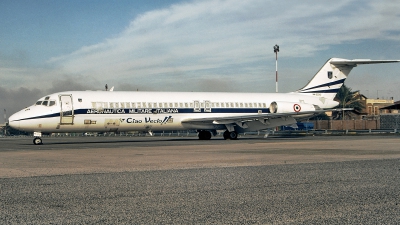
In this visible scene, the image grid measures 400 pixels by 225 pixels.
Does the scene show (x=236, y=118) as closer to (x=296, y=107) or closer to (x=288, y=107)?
(x=288, y=107)

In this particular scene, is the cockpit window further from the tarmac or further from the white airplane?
the tarmac

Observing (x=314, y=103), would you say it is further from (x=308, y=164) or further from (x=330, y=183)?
(x=330, y=183)

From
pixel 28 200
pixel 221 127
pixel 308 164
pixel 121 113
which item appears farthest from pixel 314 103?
pixel 28 200

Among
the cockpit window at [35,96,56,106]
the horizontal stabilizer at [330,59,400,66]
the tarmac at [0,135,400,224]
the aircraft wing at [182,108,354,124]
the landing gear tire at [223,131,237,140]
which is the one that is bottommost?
the tarmac at [0,135,400,224]

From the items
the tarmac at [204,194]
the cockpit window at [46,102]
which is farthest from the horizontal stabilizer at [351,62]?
the tarmac at [204,194]

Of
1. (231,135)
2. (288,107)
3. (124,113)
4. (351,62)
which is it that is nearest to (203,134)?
(231,135)

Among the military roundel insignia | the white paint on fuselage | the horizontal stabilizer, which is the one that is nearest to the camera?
the white paint on fuselage

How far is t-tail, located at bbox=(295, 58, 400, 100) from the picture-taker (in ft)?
143

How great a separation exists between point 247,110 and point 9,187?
31570mm

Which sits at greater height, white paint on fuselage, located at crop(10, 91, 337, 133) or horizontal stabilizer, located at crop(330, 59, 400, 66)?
horizontal stabilizer, located at crop(330, 59, 400, 66)

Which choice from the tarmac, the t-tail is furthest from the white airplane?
the tarmac

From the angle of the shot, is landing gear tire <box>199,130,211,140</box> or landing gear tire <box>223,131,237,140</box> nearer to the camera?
landing gear tire <box>223,131,237,140</box>

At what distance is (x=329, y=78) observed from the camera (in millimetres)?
43906

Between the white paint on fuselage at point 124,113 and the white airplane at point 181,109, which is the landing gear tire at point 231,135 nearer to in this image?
the white airplane at point 181,109
